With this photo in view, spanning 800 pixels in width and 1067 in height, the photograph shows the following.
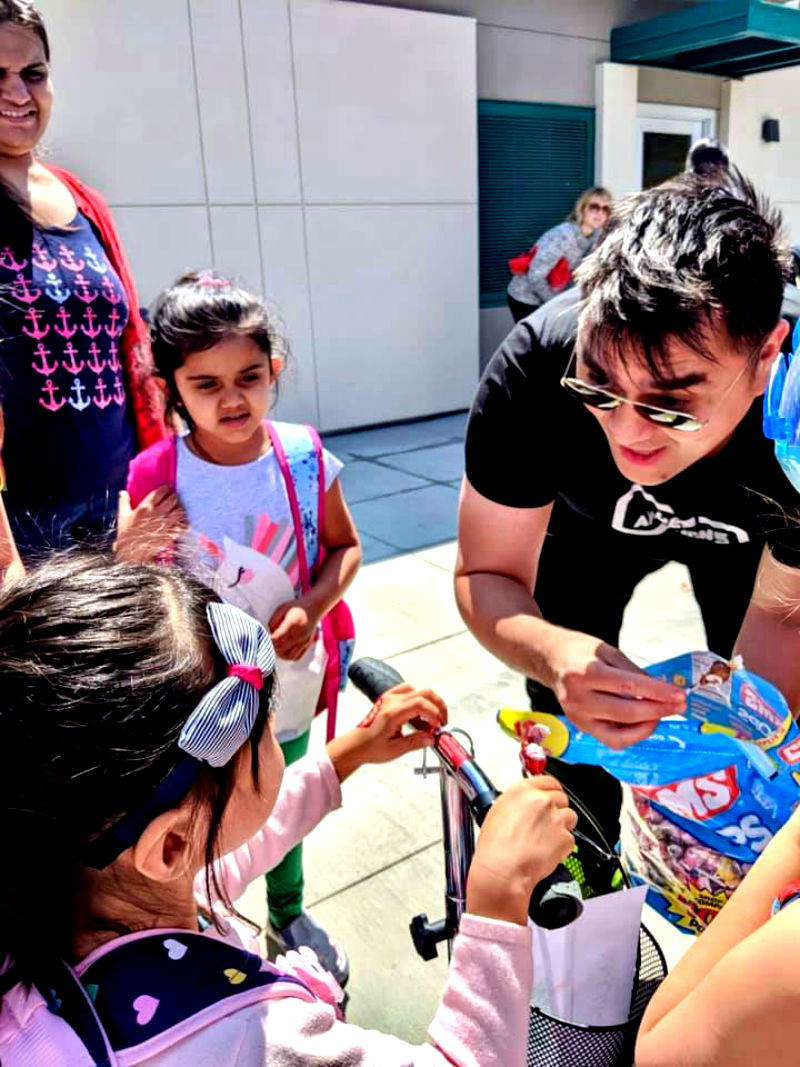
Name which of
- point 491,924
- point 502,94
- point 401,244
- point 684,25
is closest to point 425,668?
point 491,924

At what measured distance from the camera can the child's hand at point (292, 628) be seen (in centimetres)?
196

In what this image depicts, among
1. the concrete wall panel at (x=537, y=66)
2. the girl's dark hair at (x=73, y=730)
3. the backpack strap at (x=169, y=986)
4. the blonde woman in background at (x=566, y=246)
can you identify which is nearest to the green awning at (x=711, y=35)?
the concrete wall panel at (x=537, y=66)

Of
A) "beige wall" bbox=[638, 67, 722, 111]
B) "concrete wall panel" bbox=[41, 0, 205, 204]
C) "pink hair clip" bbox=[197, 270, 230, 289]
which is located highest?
"beige wall" bbox=[638, 67, 722, 111]

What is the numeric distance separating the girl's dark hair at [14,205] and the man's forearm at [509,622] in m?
1.24

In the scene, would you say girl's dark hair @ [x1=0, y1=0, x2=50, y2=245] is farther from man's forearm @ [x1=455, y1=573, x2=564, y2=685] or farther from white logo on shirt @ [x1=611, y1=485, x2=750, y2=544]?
white logo on shirt @ [x1=611, y1=485, x2=750, y2=544]

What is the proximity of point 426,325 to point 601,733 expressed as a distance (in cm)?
719

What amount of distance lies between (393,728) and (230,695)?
1.51 ft

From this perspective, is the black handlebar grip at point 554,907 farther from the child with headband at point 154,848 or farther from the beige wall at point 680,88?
the beige wall at point 680,88

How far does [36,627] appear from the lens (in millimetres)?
974

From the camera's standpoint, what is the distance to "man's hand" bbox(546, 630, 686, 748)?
1326 millimetres

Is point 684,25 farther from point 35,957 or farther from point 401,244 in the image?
point 35,957

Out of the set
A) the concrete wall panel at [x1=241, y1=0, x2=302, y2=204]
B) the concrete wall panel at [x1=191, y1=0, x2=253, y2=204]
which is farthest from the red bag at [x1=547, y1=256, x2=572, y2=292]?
the concrete wall panel at [x1=191, y1=0, x2=253, y2=204]

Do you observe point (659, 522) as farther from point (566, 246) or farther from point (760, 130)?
point (760, 130)

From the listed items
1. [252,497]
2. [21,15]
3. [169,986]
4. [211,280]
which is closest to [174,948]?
[169,986]
